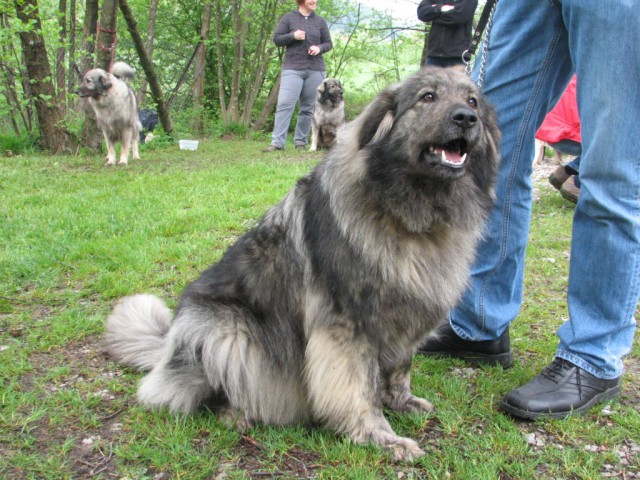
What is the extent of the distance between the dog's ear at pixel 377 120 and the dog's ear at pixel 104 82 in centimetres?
849

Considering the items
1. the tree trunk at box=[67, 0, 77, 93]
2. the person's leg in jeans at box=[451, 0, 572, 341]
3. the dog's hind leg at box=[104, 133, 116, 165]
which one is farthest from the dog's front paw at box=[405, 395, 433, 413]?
the tree trunk at box=[67, 0, 77, 93]

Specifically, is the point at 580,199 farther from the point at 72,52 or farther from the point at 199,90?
the point at 199,90

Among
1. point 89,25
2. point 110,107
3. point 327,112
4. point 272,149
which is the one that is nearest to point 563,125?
point 272,149

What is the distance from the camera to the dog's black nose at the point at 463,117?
2.13 m

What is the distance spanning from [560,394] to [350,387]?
99cm

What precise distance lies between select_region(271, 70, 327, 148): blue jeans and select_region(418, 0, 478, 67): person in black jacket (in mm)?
3822

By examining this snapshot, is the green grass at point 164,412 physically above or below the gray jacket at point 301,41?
below

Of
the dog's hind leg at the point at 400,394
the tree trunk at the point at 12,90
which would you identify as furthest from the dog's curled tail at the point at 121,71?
the dog's hind leg at the point at 400,394

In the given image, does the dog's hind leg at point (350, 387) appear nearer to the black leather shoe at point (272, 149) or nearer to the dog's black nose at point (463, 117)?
the dog's black nose at point (463, 117)

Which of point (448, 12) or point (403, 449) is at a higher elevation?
point (448, 12)

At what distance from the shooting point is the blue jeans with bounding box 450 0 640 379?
2168 millimetres

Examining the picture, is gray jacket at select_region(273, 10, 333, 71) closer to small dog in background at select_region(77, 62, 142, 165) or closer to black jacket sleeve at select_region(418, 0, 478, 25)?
small dog in background at select_region(77, 62, 142, 165)

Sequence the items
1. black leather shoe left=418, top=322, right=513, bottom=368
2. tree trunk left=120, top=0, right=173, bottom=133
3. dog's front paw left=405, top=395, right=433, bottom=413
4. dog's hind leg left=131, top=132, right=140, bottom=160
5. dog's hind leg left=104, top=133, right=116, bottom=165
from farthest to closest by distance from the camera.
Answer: tree trunk left=120, top=0, right=173, bottom=133
dog's hind leg left=131, top=132, right=140, bottom=160
dog's hind leg left=104, top=133, right=116, bottom=165
black leather shoe left=418, top=322, right=513, bottom=368
dog's front paw left=405, top=395, right=433, bottom=413

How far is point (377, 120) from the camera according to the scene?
7.71ft
